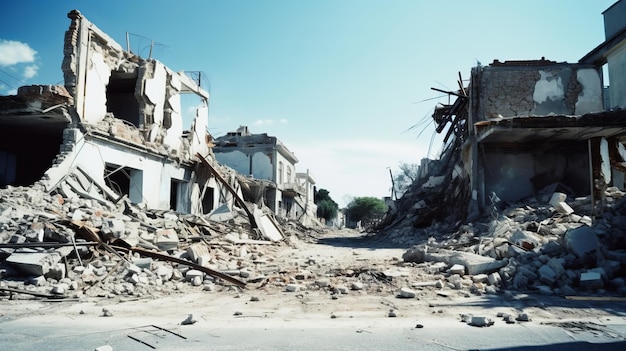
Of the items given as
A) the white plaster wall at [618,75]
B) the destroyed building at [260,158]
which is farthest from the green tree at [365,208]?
the white plaster wall at [618,75]

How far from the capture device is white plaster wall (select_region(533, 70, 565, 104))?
45.9 ft

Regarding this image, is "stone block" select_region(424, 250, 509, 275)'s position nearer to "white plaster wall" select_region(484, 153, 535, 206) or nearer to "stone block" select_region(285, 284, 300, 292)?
"stone block" select_region(285, 284, 300, 292)

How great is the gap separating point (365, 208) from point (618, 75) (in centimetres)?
3910

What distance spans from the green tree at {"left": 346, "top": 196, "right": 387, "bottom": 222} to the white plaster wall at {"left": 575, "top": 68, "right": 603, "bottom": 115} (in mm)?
36324

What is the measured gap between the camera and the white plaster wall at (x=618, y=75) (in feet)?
42.7

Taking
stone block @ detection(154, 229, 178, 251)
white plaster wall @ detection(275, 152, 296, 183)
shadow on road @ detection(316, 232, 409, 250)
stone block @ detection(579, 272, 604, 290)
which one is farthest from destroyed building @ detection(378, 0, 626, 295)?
white plaster wall @ detection(275, 152, 296, 183)

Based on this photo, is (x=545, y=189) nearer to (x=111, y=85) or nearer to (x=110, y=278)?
(x=110, y=278)

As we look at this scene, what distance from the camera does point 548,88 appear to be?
14031 mm

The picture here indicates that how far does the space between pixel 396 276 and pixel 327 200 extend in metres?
43.3

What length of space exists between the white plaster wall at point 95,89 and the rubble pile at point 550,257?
968 centimetres

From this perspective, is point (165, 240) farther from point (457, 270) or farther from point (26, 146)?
point (26, 146)

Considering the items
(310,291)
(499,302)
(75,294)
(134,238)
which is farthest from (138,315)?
(499,302)

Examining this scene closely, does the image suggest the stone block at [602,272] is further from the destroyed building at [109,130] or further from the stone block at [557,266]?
the destroyed building at [109,130]

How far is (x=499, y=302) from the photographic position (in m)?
4.97
